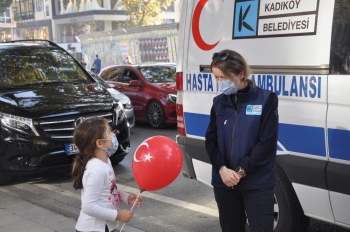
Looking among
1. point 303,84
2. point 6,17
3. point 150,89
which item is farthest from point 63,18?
point 303,84

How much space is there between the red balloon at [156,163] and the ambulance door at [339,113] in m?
1.18

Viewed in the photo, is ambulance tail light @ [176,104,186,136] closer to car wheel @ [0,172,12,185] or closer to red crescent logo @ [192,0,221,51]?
red crescent logo @ [192,0,221,51]

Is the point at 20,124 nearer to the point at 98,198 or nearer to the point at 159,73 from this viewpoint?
the point at 98,198

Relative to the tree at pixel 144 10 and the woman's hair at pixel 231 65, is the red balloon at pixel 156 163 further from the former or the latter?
the tree at pixel 144 10

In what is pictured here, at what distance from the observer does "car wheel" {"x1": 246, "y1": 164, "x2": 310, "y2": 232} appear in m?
4.23

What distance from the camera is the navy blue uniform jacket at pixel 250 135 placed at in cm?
320

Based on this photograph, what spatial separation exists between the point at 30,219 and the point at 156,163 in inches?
115

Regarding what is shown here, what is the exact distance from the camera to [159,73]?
Answer: 12797 millimetres

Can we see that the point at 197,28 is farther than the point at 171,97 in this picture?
No

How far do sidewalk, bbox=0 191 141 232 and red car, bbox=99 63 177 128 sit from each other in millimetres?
5809

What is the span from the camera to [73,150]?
698 cm

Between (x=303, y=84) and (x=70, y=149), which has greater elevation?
(x=303, y=84)

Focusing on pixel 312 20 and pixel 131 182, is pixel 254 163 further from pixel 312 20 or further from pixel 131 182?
pixel 131 182

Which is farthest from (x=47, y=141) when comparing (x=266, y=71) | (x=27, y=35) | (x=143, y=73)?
(x=27, y=35)
